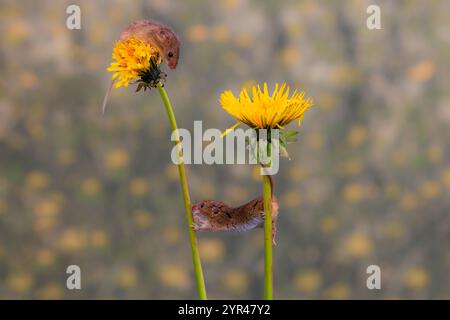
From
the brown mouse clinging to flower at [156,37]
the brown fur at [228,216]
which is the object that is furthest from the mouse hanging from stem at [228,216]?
the brown mouse clinging to flower at [156,37]

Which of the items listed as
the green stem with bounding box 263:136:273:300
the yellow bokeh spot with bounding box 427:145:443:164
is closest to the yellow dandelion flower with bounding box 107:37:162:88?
the green stem with bounding box 263:136:273:300

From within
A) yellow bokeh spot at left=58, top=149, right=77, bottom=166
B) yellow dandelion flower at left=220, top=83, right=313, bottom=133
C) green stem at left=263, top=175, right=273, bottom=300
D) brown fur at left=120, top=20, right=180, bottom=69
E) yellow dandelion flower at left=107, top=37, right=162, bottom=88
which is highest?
brown fur at left=120, top=20, right=180, bottom=69

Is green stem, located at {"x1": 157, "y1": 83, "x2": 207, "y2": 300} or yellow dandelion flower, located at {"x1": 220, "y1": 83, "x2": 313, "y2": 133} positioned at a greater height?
yellow dandelion flower, located at {"x1": 220, "y1": 83, "x2": 313, "y2": 133}

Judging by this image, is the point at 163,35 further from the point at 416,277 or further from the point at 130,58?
the point at 416,277

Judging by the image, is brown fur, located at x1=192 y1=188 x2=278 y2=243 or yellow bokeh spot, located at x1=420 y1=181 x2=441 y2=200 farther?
yellow bokeh spot, located at x1=420 y1=181 x2=441 y2=200

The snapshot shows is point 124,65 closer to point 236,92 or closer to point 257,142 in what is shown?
point 257,142

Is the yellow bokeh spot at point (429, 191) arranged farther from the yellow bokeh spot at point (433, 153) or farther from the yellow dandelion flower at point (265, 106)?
the yellow dandelion flower at point (265, 106)

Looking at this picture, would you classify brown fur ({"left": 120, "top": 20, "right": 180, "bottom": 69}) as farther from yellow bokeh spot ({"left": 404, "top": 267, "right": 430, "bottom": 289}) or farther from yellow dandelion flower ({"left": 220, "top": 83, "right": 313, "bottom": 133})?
yellow bokeh spot ({"left": 404, "top": 267, "right": 430, "bottom": 289})

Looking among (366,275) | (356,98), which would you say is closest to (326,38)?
(356,98)
